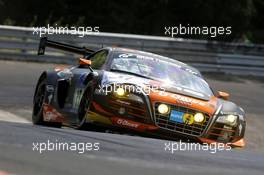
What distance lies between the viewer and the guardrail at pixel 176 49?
752 inches

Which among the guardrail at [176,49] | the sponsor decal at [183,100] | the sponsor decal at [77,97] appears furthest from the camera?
the guardrail at [176,49]

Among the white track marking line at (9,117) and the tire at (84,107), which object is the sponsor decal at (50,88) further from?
the tire at (84,107)

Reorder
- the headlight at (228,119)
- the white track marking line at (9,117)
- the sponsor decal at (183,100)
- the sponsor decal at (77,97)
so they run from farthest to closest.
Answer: the white track marking line at (9,117) → the sponsor decal at (77,97) → the headlight at (228,119) → the sponsor decal at (183,100)

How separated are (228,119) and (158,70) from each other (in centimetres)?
129

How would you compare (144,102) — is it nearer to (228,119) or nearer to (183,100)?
(183,100)

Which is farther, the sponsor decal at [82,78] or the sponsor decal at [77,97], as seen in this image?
the sponsor decal at [82,78]

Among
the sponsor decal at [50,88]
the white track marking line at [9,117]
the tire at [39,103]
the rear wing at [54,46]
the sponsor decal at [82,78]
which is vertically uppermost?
the rear wing at [54,46]

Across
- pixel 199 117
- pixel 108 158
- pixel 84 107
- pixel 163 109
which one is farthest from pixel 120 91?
pixel 108 158

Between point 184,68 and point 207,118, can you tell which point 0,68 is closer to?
point 184,68

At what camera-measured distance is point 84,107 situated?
911 centimetres

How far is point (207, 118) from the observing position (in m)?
8.84

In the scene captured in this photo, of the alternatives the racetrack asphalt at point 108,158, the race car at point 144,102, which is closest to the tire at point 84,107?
the race car at point 144,102

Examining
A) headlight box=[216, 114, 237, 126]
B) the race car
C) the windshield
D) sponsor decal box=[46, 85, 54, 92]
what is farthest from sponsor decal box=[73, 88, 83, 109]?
headlight box=[216, 114, 237, 126]

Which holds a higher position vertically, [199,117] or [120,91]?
[120,91]
